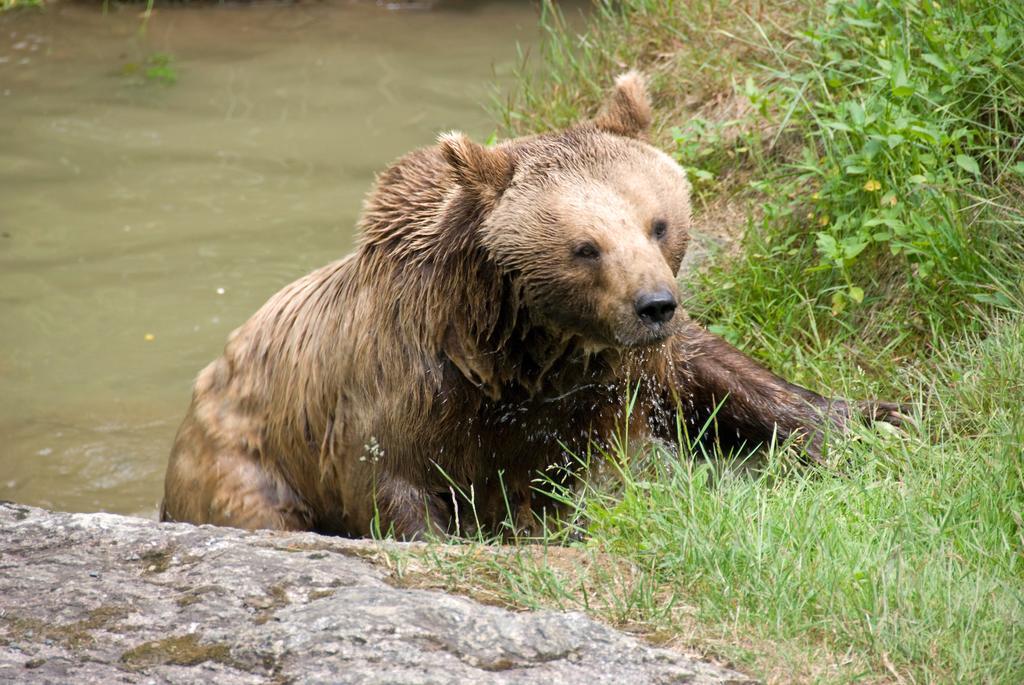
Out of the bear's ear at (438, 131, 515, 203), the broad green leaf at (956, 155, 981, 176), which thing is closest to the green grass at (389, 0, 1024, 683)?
the broad green leaf at (956, 155, 981, 176)

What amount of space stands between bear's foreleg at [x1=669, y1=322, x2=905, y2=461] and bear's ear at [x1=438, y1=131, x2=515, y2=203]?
1.00 m

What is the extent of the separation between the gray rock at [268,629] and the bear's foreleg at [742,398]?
2005mm

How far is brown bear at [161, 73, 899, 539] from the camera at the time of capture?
14.0 feet

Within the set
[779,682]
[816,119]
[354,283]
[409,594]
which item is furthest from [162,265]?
[779,682]

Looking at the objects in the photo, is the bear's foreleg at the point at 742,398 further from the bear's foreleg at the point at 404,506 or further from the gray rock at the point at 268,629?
the gray rock at the point at 268,629

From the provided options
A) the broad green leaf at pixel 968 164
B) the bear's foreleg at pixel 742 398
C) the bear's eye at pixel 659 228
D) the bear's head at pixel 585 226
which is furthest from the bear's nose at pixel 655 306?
the broad green leaf at pixel 968 164

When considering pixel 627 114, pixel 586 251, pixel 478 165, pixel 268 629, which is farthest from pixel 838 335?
pixel 268 629

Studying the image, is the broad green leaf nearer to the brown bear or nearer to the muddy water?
the brown bear

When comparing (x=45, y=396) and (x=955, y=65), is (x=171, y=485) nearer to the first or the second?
(x=45, y=396)

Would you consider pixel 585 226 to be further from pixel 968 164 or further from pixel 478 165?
pixel 968 164

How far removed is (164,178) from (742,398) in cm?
600

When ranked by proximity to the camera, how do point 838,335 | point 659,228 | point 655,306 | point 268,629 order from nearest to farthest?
1. point 268,629
2. point 655,306
3. point 659,228
4. point 838,335

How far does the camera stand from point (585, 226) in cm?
421

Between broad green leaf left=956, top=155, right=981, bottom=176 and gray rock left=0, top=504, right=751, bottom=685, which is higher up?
broad green leaf left=956, top=155, right=981, bottom=176
